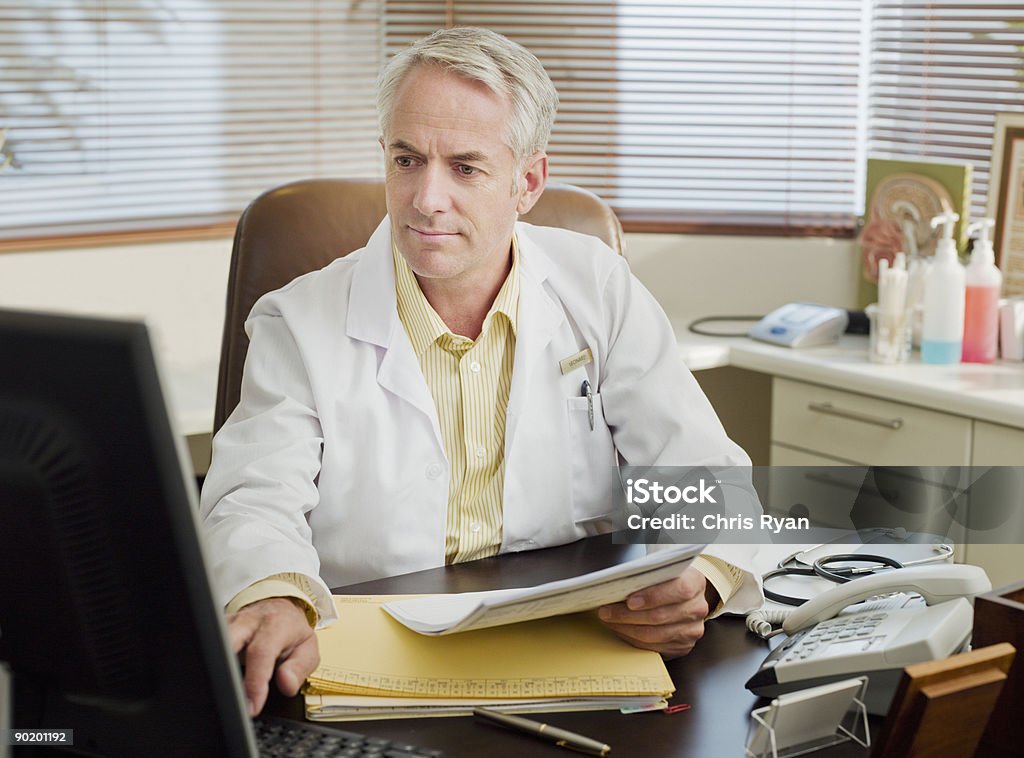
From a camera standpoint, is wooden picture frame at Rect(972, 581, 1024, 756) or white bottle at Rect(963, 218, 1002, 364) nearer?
wooden picture frame at Rect(972, 581, 1024, 756)

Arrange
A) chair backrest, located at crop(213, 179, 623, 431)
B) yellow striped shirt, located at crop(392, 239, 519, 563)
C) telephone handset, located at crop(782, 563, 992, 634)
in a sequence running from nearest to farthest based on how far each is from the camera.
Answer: telephone handset, located at crop(782, 563, 992, 634)
yellow striped shirt, located at crop(392, 239, 519, 563)
chair backrest, located at crop(213, 179, 623, 431)

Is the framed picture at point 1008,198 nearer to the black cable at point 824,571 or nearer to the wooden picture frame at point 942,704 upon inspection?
the black cable at point 824,571

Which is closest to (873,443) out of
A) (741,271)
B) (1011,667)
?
(741,271)

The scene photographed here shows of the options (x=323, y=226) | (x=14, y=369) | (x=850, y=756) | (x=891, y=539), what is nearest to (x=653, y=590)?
(x=850, y=756)

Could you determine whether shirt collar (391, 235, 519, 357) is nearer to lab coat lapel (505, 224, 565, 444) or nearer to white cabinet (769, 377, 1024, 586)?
lab coat lapel (505, 224, 565, 444)

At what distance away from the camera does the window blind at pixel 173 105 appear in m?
2.66

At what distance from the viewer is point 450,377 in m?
1.61

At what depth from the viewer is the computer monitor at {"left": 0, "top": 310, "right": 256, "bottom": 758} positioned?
26.7 inches

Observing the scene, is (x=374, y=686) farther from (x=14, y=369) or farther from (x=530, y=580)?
(x=14, y=369)

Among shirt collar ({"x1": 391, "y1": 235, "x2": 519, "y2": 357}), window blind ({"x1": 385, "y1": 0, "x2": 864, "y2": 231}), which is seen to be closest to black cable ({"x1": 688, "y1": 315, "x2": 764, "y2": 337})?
window blind ({"x1": 385, "y1": 0, "x2": 864, "y2": 231})

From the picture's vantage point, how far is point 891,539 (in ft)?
4.91

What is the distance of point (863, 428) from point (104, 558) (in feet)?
6.57

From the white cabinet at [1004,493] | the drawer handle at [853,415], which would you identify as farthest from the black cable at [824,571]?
the drawer handle at [853,415]

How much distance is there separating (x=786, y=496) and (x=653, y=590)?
1659 mm
